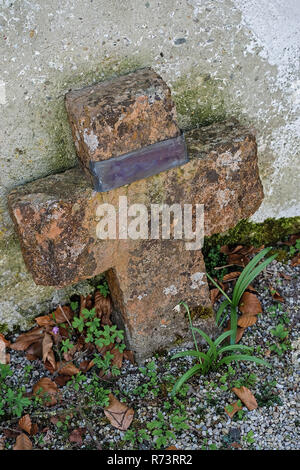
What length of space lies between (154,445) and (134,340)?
486 mm

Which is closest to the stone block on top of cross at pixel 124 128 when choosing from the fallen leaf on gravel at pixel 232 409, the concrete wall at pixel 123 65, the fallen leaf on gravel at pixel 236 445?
the concrete wall at pixel 123 65

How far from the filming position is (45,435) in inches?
82.1

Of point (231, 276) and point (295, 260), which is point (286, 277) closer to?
point (295, 260)

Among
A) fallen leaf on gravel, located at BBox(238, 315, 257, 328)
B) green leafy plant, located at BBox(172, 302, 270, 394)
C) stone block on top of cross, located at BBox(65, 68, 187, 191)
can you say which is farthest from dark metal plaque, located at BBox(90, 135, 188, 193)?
fallen leaf on gravel, located at BBox(238, 315, 257, 328)

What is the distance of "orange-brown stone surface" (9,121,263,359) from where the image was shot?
6.43 feet

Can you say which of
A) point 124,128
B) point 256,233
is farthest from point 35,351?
point 256,233

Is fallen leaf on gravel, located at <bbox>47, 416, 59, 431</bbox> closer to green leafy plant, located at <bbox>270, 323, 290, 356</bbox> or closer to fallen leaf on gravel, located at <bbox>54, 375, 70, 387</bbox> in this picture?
fallen leaf on gravel, located at <bbox>54, 375, 70, 387</bbox>

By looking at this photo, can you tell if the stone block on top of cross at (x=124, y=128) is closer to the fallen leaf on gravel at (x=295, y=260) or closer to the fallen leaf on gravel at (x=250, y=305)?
the fallen leaf on gravel at (x=250, y=305)

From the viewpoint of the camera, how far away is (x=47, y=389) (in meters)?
2.24

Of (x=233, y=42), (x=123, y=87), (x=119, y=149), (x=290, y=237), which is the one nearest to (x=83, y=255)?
(x=119, y=149)

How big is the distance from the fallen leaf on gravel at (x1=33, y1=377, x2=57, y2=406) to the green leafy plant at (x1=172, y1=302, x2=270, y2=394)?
550mm

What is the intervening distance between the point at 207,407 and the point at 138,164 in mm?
1134

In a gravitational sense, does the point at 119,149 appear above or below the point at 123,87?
below

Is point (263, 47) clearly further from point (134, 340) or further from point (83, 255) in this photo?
point (134, 340)
